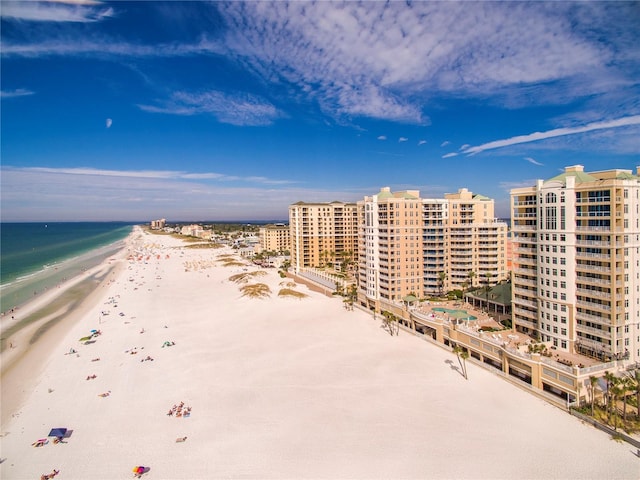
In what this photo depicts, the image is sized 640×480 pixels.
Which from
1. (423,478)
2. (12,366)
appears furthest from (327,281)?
(423,478)

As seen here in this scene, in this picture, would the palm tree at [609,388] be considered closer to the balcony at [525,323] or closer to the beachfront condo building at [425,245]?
the balcony at [525,323]

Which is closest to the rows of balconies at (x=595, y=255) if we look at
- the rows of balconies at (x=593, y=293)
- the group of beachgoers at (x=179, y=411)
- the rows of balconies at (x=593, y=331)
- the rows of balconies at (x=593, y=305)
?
the rows of balconies at (x=593, y=293)

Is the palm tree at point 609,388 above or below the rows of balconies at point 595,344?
below

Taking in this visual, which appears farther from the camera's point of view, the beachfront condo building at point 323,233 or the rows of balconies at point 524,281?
the beachfront condo building at point 323,233

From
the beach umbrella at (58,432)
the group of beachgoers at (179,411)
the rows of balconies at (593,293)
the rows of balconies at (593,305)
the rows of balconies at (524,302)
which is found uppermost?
the rows of balconies at (593,293)

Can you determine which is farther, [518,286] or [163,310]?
[163,310]

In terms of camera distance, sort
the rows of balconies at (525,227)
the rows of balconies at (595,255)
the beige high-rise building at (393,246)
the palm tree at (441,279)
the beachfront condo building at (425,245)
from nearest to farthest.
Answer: the rows of balconies at (595,255), the rows of balconies at (525,227), the beige high-rise building at (393,246), the beachfront condo building at (425,245), the palm tree at (441,279)

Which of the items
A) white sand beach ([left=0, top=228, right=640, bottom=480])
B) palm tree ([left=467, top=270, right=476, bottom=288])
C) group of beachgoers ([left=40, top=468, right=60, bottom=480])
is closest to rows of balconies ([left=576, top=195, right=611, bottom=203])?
white sand beach ([left=0, top=228, right=640, bottom=480])

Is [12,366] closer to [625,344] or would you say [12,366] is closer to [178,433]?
[178,433]
